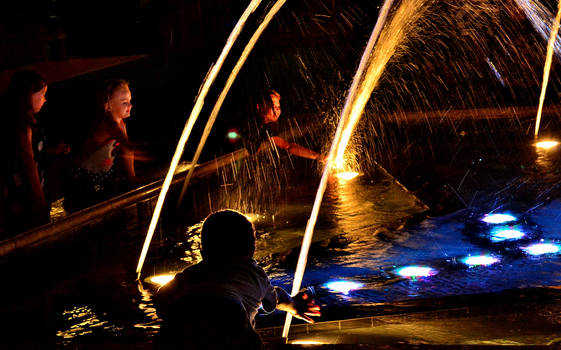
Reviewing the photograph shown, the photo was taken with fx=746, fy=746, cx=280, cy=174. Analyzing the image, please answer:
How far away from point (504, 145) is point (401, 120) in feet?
14.4

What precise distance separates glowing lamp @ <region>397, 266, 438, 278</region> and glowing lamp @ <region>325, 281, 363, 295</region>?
1.43 ft

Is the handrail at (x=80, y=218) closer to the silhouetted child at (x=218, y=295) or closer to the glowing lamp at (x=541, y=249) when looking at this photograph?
the silhouetted child at (x=218, y=295)

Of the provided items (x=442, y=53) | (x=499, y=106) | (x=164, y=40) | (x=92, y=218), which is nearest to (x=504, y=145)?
(x=499, y=106)

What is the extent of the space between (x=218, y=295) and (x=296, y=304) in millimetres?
690

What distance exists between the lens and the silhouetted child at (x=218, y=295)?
314cm

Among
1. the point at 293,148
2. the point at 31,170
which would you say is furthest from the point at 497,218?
the point at 31,170

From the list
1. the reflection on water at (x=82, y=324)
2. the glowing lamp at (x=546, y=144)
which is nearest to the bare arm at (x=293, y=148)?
Result: the glowing lamp at (x=546, y=144)

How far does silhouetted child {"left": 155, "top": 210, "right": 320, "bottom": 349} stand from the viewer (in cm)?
314

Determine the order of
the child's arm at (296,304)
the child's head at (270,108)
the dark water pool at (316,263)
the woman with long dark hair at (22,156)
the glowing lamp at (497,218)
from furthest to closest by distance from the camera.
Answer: the child's head at (270,108) → the glowing lamp at (497,218) → the woman with long dark hair at (22,156) → the dark water pool at (316,263) → the child's arm at (296,304)

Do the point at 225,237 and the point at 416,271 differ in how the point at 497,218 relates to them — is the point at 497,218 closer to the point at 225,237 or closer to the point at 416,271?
the point at 416,271

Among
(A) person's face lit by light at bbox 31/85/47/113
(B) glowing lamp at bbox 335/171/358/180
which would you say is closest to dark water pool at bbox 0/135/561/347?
(A) person's face lit by light at bbox 31/85/47/113

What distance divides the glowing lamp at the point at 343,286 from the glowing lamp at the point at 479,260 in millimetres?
1031

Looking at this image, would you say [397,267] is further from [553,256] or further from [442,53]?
[442,53]

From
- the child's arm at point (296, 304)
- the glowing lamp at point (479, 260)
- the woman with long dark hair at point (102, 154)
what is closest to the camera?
the child's arm at point (296, 304)
